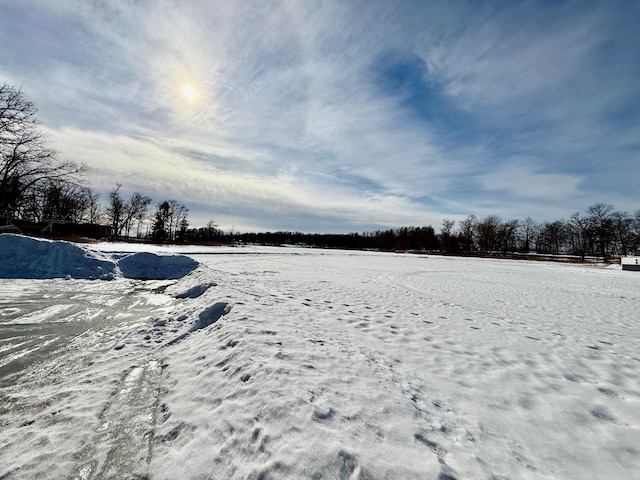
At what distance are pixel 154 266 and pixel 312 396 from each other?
1732cm

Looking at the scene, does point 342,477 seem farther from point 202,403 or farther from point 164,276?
point 164,276

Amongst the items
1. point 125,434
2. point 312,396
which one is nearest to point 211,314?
point 125,434

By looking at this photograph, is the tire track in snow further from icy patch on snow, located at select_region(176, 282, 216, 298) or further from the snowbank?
the snowbank

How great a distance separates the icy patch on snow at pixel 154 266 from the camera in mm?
16141

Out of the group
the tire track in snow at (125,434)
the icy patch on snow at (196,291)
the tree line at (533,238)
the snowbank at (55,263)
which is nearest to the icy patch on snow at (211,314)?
the tire track in snow at (125,434)

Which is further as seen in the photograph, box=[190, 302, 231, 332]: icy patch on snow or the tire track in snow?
box=[190, 302, 231, 332]: icy patch on snow

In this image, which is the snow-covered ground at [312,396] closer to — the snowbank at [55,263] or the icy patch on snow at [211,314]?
the icy patch on snow at [211,314]

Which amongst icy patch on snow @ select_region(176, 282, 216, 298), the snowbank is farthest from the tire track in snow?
the snowbank

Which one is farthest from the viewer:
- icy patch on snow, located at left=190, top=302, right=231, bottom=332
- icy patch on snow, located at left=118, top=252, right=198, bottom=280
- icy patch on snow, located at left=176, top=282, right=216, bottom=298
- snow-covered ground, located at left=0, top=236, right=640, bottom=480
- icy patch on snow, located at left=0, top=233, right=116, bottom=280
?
icy patch on snow, located at left=118, top=252, right=198, bottom=280

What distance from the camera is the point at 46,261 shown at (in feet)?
44.9

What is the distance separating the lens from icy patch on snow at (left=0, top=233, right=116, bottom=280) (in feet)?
42.3

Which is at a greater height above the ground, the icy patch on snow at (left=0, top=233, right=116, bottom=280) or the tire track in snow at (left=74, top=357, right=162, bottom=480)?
the icy patch on snow at (left=0, top=233, right=116, bottom=280)

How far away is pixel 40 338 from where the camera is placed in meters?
5.75

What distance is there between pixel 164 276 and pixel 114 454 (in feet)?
50.7
